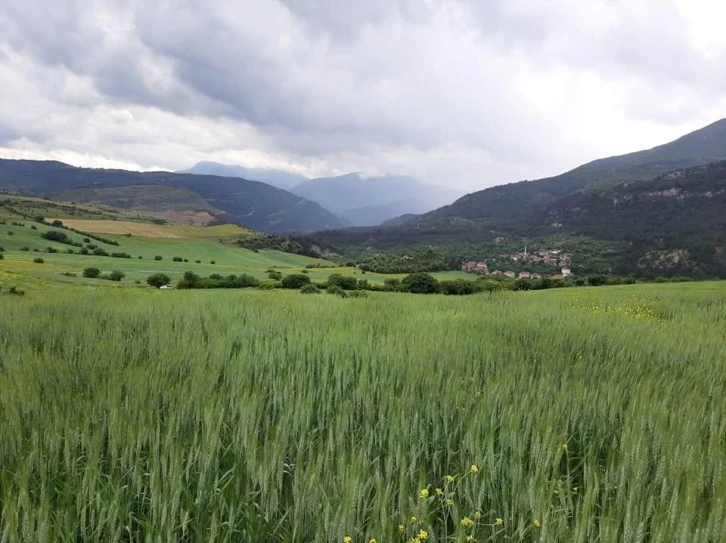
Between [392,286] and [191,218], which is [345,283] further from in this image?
[191,218]

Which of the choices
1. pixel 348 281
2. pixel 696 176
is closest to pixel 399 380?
pixel 348 281

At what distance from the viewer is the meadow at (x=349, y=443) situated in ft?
5.85

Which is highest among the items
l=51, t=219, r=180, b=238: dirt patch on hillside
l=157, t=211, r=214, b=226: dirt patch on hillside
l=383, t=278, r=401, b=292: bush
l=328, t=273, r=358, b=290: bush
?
l=157, t=211, r=214, b=226: dirt patch on hillside

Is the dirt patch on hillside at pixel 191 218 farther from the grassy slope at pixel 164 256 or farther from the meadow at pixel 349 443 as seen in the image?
the meadow at pixel 349 443

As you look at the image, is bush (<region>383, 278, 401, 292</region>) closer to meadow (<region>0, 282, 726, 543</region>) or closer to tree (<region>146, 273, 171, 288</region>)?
tree (<region>146, 273, 171, 288</region>)

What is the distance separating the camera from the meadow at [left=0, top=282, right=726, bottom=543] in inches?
→ 70.2

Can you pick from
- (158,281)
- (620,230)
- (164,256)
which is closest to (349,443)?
(158,281)

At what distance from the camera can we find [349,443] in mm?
2604

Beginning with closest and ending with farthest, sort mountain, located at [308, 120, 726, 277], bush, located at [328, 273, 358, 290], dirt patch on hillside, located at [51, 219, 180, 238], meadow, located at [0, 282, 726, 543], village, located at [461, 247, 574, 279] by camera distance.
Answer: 1. meadow, located at [0, 282, 726, 543]
2. bush, located at [328, 273, 358, 290]
3. dirt patch on hillside, located at [51, 219, 180, 238]
4. village, located at [461, 247, 574, 279]
5. mountain, located at [308, 120, 726, 277]

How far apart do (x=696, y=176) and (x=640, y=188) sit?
1624 cm

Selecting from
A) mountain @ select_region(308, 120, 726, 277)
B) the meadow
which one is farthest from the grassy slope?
mountain @ select_region(308, 120, 726, 277)

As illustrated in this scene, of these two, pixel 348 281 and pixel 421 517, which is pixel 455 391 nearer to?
pixel 421 517

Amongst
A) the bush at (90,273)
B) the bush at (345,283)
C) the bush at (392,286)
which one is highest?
the bush at (90,273)

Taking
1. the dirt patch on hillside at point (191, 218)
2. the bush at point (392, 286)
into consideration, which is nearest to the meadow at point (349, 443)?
the bush at point (392, 286)
